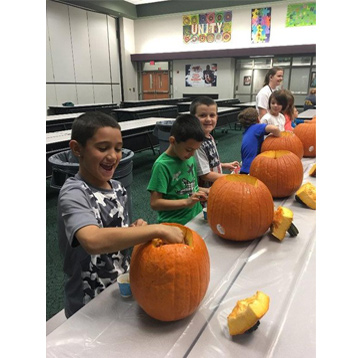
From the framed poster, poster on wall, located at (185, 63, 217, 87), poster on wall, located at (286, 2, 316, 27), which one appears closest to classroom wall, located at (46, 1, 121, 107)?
poster on wall, located at (185, 63, 217, 87)

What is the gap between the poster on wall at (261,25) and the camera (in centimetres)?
1005

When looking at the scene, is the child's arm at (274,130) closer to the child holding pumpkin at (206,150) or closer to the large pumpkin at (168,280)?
the child holding pumpkin at (206,150)

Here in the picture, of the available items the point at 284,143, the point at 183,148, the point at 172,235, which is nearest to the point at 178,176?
the point at 183,148

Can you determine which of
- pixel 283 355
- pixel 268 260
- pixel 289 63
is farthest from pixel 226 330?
pixel 289 63

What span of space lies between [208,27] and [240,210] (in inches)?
452

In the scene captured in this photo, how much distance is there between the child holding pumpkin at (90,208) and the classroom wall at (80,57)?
30.2 feet

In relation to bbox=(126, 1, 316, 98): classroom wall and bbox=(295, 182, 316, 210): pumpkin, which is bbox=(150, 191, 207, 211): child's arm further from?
bbox=(126, 1, 316, 98): classroom wall

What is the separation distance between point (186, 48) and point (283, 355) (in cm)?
1225

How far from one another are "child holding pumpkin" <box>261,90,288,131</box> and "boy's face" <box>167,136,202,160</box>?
156 centimetres

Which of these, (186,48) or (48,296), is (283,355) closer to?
(48,296)

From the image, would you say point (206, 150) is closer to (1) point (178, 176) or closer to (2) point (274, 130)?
(1) point (178, 176)

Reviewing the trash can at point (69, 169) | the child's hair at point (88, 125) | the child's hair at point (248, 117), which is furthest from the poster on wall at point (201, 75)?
the child's hair at point (88, 125)

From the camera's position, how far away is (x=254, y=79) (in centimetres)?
1086

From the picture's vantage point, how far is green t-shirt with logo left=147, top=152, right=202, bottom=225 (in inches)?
58.4
